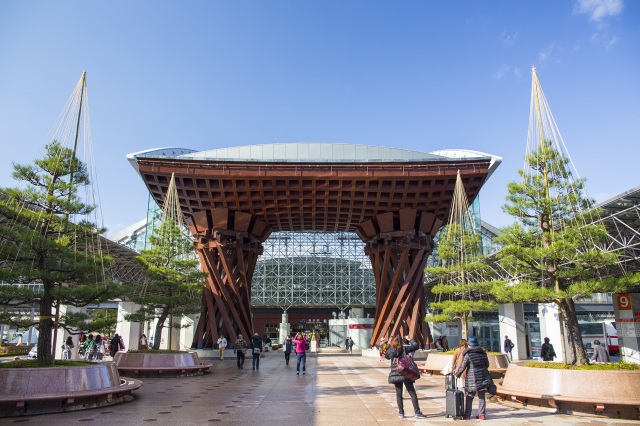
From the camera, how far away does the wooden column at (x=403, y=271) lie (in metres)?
27.1

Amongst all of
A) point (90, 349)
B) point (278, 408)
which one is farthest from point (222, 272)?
point (278, 408)

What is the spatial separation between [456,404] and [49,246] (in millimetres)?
8904

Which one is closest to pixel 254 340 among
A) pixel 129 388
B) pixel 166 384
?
pixel 166 384

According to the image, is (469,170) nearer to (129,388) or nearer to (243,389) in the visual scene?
(243,389)

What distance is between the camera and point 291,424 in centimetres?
767

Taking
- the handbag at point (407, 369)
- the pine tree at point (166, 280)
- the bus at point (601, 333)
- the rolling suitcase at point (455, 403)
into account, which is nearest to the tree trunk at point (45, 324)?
the pine tree at point (166, 280)

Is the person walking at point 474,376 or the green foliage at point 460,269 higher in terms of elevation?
the green foliage at point 460,269

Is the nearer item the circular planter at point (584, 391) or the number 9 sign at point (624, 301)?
the circular planter at point (584, 391)

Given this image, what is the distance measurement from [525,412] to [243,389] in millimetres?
6911

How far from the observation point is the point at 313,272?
54906 millimetres

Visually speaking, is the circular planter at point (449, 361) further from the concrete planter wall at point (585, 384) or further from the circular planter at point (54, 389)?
the circular planter at point (54, 389)

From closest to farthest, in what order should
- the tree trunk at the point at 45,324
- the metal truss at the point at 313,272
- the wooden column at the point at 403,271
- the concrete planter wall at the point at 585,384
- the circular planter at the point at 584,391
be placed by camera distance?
1. the circular planter at the point at 584,391
2. the concrete planter wall at the point at 585,384
3. the tree trunk at the point at 45,324
4. the wooden column at the point at 403,271
5. the metal truss at the point at 313,272

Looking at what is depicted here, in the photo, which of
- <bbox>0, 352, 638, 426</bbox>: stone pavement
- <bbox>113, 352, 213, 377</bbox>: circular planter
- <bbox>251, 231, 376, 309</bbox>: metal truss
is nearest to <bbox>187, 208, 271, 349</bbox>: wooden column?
<bbox>113, 352, 213, 377</bbox>: circular planter

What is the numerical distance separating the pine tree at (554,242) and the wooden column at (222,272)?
17536mm
